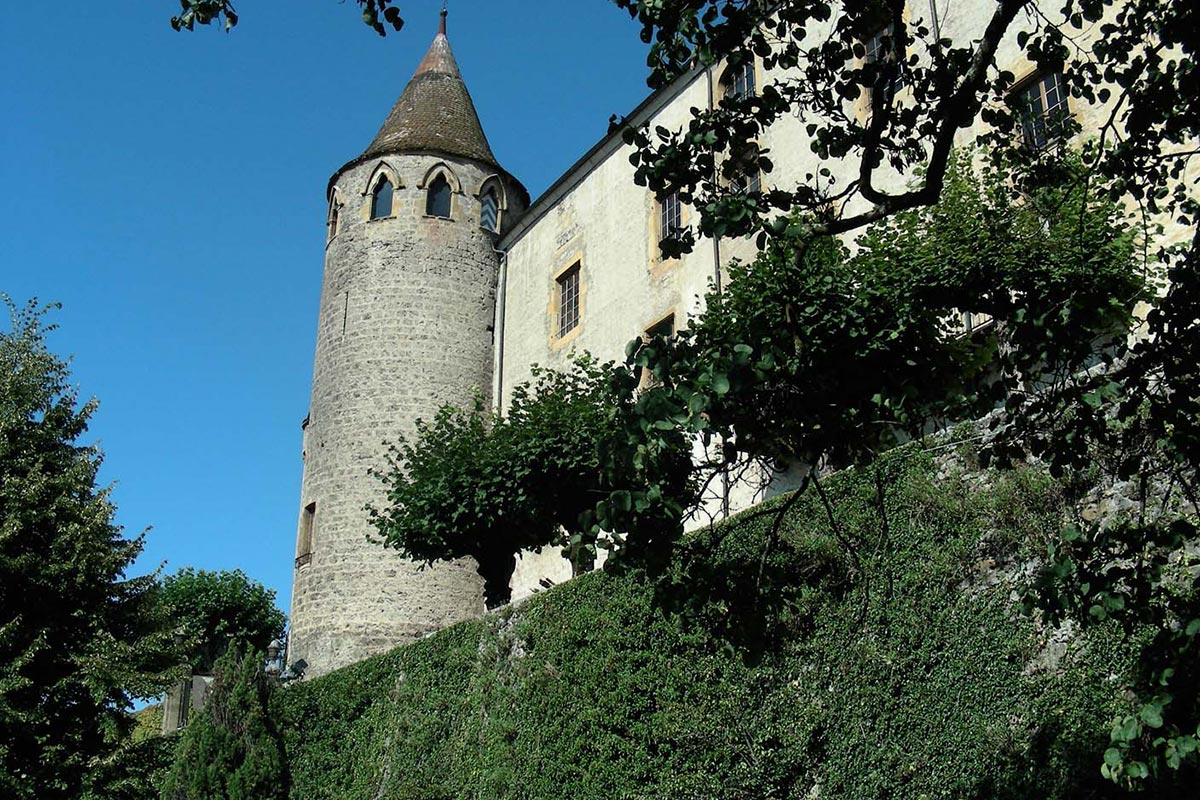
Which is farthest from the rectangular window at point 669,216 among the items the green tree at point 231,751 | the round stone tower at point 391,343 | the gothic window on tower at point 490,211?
the green tree at point 231,751

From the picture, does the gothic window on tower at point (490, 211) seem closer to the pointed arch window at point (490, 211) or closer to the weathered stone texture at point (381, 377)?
the pointed arch window at point (490, 211)

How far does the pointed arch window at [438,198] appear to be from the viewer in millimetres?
26125

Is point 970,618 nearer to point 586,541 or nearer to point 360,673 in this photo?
point 586,541

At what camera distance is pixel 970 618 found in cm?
902

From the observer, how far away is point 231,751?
583 inches

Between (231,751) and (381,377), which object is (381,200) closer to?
(381,377)

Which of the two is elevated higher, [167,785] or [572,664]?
[572,664]

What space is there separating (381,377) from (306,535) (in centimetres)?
372

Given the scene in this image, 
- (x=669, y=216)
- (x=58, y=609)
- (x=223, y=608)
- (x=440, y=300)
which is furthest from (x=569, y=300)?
(x=223, y=608)

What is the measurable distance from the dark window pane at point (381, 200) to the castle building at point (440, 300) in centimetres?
5

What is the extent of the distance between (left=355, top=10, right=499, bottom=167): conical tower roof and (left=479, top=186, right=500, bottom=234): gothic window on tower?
2.59 ft

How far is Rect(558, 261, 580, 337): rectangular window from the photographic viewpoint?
2412cm

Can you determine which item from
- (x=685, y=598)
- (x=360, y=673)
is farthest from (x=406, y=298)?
(x=685, y=598)

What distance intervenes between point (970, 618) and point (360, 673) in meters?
10.8
